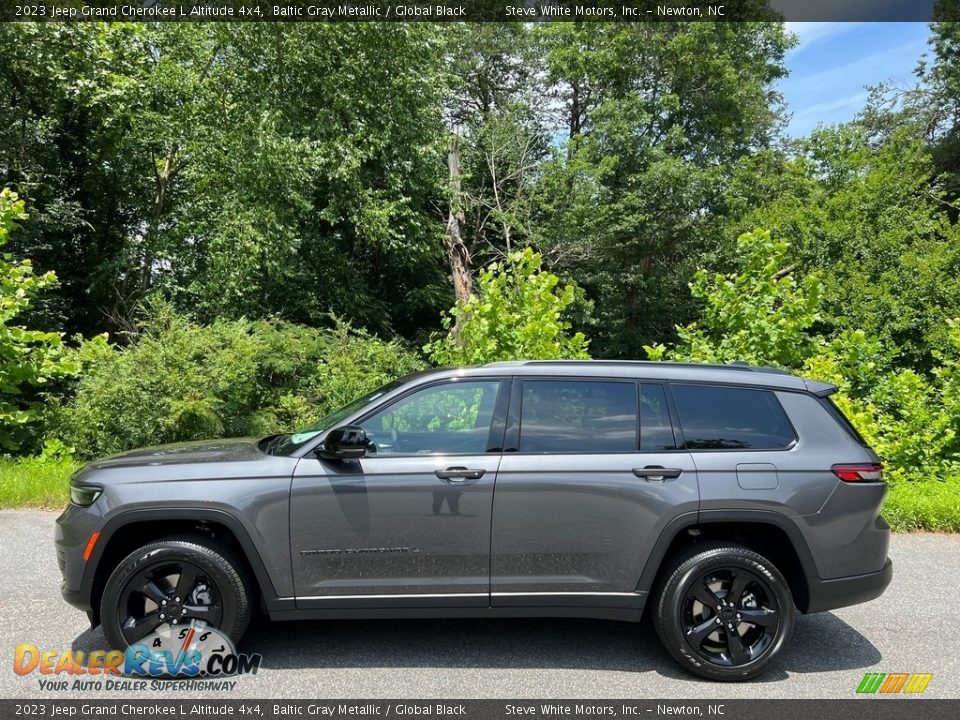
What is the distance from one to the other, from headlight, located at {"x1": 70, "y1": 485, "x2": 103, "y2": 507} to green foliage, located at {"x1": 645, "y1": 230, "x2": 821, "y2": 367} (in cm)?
775

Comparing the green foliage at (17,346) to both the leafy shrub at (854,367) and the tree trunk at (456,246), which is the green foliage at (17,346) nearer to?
the leafy shrub at (854,367)

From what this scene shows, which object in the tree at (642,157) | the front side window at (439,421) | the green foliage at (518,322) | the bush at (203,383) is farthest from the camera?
the tree at (642,157)

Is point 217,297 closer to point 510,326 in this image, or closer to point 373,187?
point 373,187

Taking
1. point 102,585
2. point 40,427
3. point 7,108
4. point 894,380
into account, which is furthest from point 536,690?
point 7,108

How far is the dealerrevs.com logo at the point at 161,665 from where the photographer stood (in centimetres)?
389

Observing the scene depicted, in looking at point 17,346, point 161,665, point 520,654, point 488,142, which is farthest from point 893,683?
point 488,142

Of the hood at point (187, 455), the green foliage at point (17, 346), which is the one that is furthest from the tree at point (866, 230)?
the green foliage at point (17, 346)

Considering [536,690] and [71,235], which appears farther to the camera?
[71,235]

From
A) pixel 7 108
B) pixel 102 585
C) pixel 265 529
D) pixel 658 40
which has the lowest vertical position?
pixel 102 585

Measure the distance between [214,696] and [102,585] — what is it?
0.99 metres

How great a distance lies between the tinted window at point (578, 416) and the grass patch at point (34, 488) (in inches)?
227

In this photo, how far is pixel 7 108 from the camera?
16625 millimetres

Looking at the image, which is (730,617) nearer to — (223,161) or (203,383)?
(203,383)

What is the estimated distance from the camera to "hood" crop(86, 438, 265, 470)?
4230 mm
